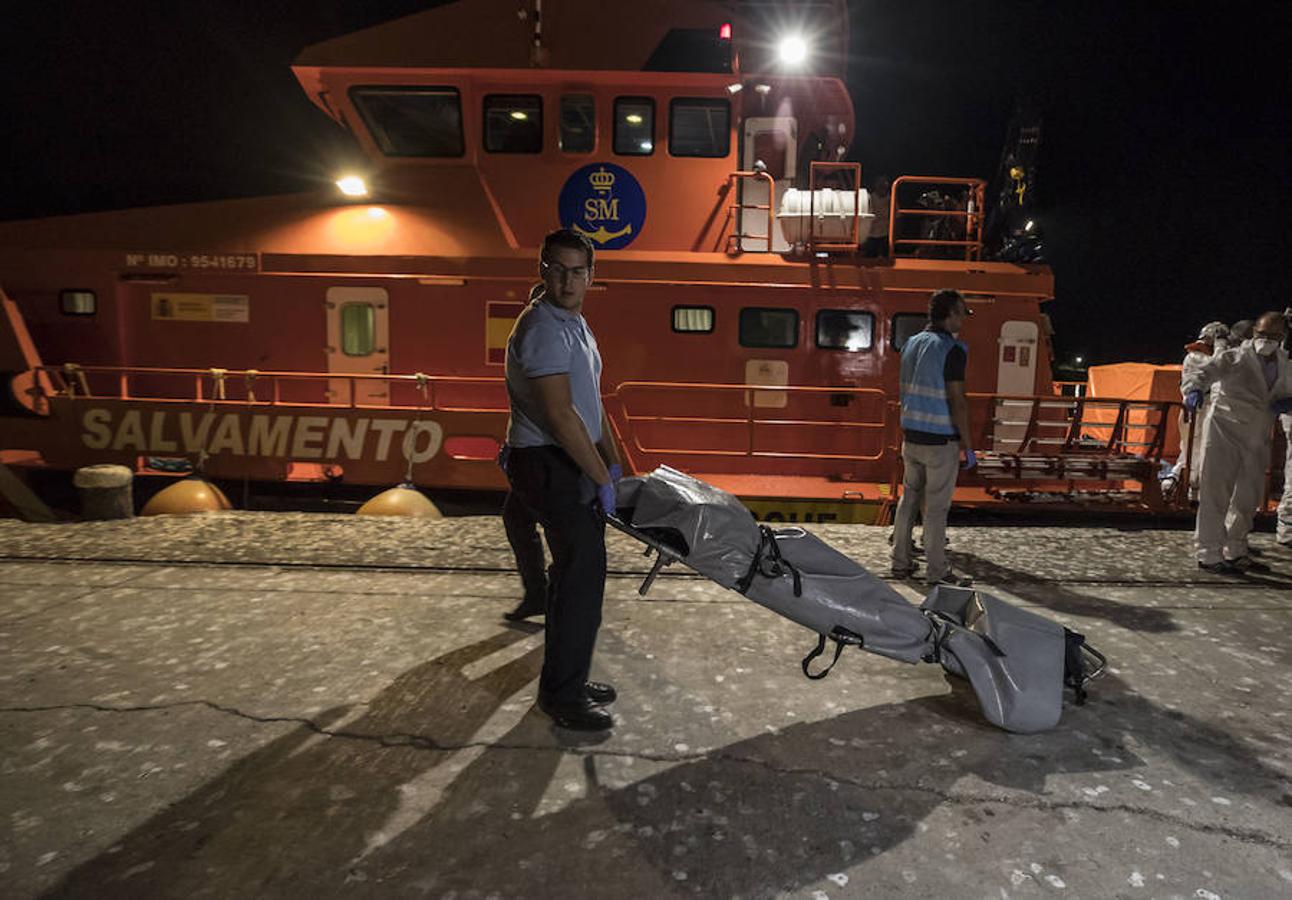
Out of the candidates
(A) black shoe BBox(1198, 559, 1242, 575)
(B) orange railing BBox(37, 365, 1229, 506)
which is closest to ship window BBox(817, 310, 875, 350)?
(B) orange railing BBox(37, 365, 1229, 506)

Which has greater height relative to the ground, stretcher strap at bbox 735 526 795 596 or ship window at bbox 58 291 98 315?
ship window at bbox 58 291 98 315

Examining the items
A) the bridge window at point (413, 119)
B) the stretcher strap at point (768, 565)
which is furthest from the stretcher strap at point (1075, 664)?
the bridge window at point (413, 119)

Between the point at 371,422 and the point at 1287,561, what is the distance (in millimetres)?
6799

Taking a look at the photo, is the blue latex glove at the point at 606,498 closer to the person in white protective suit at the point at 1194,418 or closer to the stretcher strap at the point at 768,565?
the stretcher strap at the point at 768,565

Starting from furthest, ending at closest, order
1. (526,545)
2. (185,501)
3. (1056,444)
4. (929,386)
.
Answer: (1056,444), (185,501), (929,386), (526,545)

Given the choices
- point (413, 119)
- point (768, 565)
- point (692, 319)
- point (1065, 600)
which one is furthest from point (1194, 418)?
point (413, 119)

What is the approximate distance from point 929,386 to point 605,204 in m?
4.60

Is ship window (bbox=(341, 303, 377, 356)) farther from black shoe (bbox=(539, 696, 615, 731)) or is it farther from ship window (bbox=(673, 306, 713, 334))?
black shoe (bbox=(539, 696, 615, 731))

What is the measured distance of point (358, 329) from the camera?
734 centimetres

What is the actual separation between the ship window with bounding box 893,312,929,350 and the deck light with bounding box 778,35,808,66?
10.2 ft

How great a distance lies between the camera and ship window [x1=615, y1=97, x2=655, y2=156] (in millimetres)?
7594

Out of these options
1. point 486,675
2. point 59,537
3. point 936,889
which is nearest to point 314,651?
point 486,675

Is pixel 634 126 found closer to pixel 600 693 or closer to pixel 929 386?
pixel 929 386

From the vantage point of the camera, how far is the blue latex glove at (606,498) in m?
2.50
